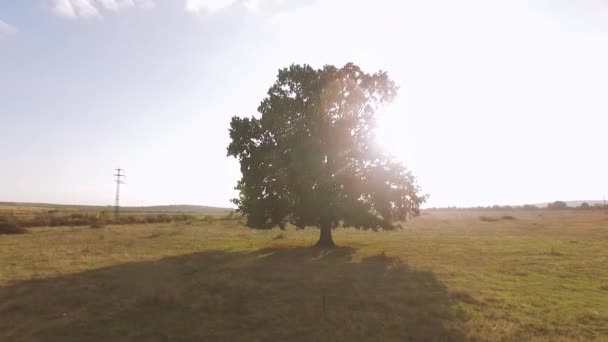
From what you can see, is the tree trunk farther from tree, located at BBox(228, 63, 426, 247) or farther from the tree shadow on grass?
the tree shadow on grass

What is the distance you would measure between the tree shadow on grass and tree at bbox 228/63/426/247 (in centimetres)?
874

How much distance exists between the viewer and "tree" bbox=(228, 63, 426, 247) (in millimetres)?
33188

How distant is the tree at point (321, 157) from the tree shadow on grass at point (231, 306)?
8.74 m

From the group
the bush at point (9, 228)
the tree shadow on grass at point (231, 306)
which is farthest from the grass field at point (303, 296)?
the bush at point (9, 228)

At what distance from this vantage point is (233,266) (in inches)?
1059

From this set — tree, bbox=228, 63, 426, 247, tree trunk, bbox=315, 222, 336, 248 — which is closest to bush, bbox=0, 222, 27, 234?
tree, bbox=228, 63, 426, 247

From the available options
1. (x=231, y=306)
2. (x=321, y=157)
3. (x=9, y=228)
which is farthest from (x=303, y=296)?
(x=9, y=228)

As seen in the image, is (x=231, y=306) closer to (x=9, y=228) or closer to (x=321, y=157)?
(x=321, y=157)

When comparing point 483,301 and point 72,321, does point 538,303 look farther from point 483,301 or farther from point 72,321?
point 72,321

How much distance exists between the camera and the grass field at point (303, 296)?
1402 centimetres

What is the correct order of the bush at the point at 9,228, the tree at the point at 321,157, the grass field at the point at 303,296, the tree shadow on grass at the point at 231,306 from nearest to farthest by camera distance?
1. the tree shadow on grass at the point at 231,306
2. the grass field at the point at 303,296
3. the tree at the point at 321,157
4. the bush at the point at 9,228

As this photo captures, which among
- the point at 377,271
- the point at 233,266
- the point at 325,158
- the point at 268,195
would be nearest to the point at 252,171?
the point at 268,195

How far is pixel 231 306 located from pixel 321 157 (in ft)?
59.1

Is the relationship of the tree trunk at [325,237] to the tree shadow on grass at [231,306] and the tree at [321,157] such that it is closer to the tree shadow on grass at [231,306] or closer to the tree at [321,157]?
the tree at [321,157]
